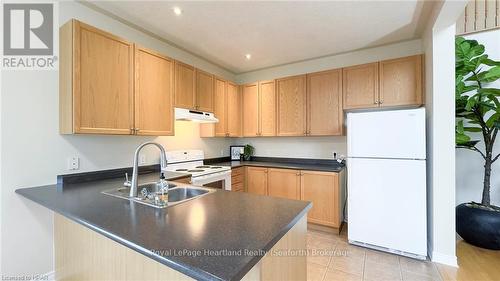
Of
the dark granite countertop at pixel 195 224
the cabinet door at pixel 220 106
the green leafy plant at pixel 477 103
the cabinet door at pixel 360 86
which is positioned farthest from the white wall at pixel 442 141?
the cabinet door at pixel 220 106

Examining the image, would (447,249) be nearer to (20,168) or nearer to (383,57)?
(383,57)

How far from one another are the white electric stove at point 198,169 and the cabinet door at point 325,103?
1404mm

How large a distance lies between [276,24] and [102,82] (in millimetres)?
1828

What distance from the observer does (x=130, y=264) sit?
1.11 meters

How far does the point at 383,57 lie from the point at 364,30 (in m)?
0.69

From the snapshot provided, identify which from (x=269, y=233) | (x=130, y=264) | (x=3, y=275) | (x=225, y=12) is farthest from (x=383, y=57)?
(x=3, y=275)

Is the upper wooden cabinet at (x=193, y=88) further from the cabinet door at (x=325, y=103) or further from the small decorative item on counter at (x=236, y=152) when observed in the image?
the cabinet door at (x=325, y=103)

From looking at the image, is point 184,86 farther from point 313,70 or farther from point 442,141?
point 442,141

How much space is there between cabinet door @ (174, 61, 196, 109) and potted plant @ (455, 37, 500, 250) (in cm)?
300

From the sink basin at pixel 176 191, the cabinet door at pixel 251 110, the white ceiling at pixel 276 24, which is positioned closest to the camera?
the sink basin at pixel 176 191

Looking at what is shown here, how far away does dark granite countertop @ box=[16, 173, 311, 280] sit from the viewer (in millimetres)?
732

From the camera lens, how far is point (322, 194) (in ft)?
9.70

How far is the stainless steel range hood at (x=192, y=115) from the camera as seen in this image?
2.65m

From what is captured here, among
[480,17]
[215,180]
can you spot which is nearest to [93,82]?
[215,180]
